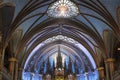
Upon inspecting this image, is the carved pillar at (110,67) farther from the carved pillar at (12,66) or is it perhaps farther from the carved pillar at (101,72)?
the carved pillar at (12,66)

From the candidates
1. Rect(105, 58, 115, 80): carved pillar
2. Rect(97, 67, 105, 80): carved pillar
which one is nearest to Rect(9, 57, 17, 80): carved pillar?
Rect(105, 58, 115, 80): carved pillar

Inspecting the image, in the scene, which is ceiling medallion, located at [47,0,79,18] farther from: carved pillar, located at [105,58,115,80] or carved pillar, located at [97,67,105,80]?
carved pillar, located at [97,67,105,80]

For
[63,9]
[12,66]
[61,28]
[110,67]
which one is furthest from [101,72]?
[12,66]

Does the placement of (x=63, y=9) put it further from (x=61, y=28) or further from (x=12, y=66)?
(x=12, y=66)

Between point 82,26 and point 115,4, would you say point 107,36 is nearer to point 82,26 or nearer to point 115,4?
point 82,26

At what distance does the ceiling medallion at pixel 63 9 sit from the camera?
2438cm

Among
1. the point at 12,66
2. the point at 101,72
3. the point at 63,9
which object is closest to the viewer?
the point at 12,66

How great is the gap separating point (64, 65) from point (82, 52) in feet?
10.8

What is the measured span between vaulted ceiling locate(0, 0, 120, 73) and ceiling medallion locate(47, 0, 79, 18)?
596mm

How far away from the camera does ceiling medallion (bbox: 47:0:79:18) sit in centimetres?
2438

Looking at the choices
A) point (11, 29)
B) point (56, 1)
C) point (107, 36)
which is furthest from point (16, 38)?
point (107, 36)

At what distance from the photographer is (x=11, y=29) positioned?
21016mm

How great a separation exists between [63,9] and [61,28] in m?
4.24

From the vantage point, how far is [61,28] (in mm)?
29281
